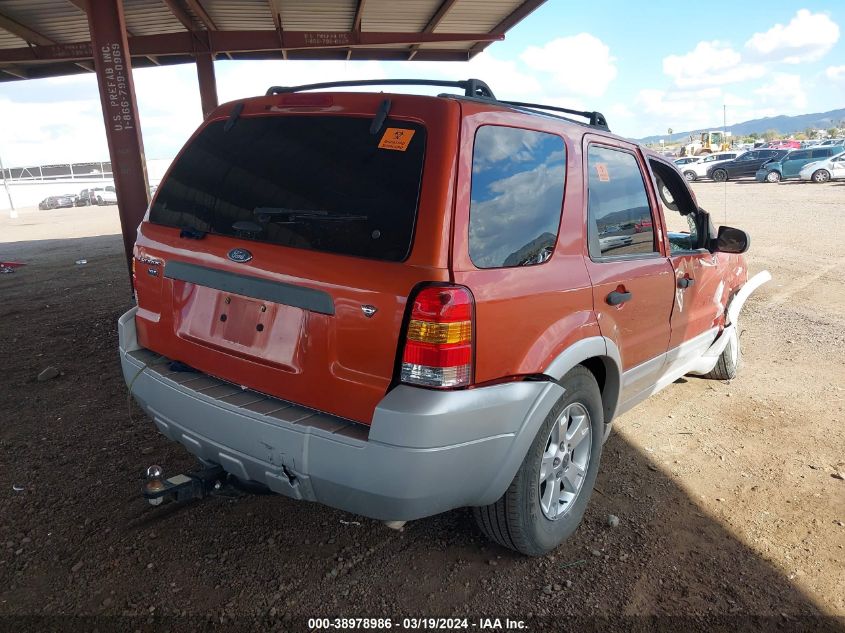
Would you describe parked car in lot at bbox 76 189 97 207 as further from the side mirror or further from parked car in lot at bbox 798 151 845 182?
the side mirror

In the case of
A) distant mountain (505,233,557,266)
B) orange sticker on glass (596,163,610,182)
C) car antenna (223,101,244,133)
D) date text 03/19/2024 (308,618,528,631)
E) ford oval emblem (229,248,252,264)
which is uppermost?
car antenna (223,101,244,133)

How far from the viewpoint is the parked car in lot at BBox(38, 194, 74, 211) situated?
3888 cm

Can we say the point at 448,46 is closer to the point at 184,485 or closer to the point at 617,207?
the point at 617,207

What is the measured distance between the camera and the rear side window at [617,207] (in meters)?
2.78

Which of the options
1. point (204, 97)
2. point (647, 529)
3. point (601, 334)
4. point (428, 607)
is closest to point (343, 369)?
point (428, 607)

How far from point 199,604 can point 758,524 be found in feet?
8.63

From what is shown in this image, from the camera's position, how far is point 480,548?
8.96 ft

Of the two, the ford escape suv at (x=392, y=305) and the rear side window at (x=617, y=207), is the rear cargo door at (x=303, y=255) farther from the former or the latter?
the rear side window at (x=617, y=207)

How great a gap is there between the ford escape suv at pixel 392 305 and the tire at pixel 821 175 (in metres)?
29.0

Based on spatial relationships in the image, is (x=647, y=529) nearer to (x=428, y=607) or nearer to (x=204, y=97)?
(x=428, y=607)

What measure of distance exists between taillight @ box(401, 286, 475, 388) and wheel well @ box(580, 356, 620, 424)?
972mm

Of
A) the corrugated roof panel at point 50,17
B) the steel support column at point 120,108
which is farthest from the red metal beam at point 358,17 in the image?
the steel support column at point 120,108

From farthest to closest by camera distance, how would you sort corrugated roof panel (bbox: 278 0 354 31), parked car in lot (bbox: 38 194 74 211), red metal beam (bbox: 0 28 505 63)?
parked car in lot (bbox: 38 194 74 211)
red metal beam (bbox: 0 28 505 63)
corrugated roof panel (bbox: 278 0 354 31)

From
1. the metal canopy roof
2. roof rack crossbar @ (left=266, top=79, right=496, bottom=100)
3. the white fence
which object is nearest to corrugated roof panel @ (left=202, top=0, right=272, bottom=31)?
the metal canopy roof
